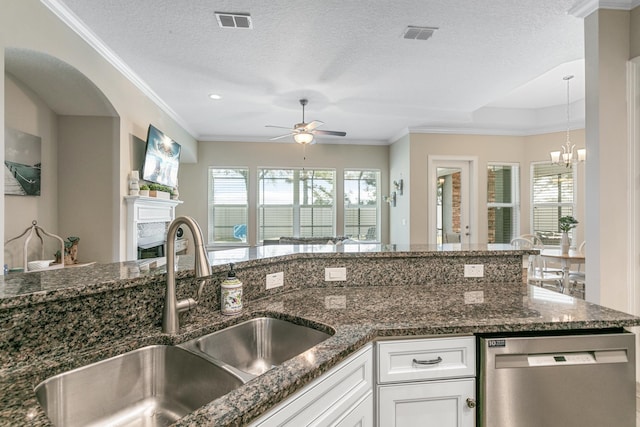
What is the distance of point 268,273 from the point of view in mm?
1564

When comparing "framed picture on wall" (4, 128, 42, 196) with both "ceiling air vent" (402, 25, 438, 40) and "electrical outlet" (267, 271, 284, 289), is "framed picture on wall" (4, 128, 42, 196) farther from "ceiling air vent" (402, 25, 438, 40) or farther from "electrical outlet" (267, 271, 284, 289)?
"ceiling air vent" (402, 25, 438, 40)

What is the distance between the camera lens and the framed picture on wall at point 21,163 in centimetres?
273

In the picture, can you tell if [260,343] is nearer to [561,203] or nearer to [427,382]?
[427,382]

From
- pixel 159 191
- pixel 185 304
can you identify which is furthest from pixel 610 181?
pixel 159 191

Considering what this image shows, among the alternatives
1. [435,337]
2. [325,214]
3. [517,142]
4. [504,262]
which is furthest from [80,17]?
[517,142]

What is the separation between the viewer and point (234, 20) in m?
2.52

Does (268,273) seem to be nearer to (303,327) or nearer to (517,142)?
(303,327)

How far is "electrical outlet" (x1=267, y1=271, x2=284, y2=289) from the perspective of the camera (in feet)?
5.14

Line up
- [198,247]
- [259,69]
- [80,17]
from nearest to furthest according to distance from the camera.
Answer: [198,247], [80,17], [259,69]

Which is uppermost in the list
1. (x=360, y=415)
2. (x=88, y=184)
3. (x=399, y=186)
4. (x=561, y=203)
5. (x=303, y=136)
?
(x=303, y=136)

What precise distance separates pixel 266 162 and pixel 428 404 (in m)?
5.92

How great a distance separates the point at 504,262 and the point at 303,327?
4.26 ft

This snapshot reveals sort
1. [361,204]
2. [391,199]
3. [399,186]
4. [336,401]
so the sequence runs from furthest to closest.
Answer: [361,204] → [391,199] → [399,186] → [336,401]

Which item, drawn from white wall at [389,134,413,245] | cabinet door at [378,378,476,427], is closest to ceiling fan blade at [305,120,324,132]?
white wall at [389,134,413,245]
